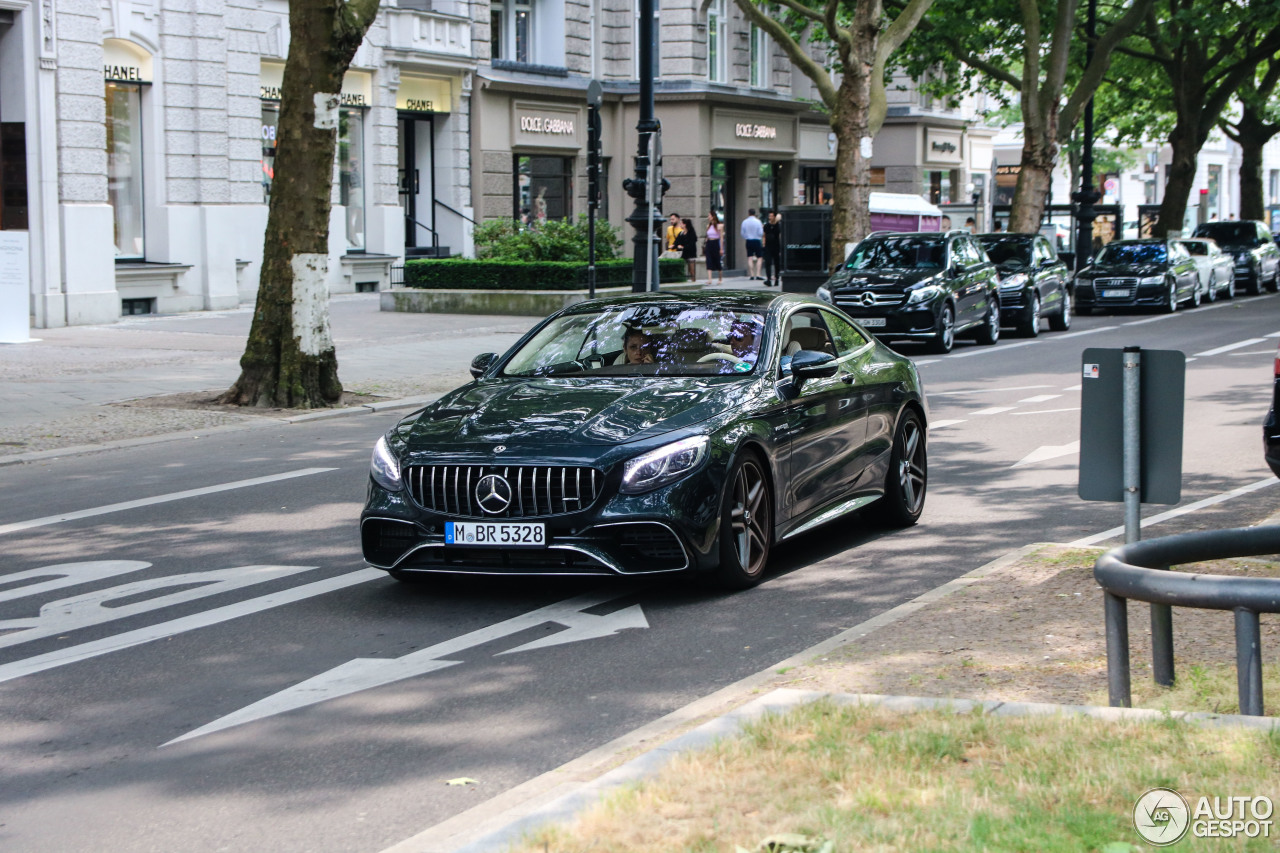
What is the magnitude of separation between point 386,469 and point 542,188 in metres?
34.8

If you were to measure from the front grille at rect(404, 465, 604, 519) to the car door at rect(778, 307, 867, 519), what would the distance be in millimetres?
1403

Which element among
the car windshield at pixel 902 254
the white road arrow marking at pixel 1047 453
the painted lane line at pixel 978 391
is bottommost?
the white road arrow marking at pixel 1047 453

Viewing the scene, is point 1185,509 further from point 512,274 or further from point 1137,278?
point 1137,278

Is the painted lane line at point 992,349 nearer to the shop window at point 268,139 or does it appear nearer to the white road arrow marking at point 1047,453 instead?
the white road arrow marking at point 1047,453

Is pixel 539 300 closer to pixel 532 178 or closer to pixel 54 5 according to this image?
pixel 54 5

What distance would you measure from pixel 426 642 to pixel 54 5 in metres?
22.4

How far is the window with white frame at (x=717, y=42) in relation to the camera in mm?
44031

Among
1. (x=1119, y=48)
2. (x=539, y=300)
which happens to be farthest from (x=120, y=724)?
(x=1119, y=48)

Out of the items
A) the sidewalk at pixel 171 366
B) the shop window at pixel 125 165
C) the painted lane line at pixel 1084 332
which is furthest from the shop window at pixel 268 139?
the painted lane line at pixel 1084 332

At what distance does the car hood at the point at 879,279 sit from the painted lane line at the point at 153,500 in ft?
42.9

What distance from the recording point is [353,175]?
35.2 meters

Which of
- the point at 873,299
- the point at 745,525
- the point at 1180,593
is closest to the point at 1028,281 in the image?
the point at 873,299

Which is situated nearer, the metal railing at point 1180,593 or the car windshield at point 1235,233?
the metal railing at point 1180,593

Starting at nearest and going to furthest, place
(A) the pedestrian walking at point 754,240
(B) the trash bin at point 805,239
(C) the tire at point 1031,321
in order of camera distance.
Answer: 1. (C) the tire at point 1031,321
2. (B) the trash bin at point 805,239
3. (A) the pedestrian walking at point 754,240
